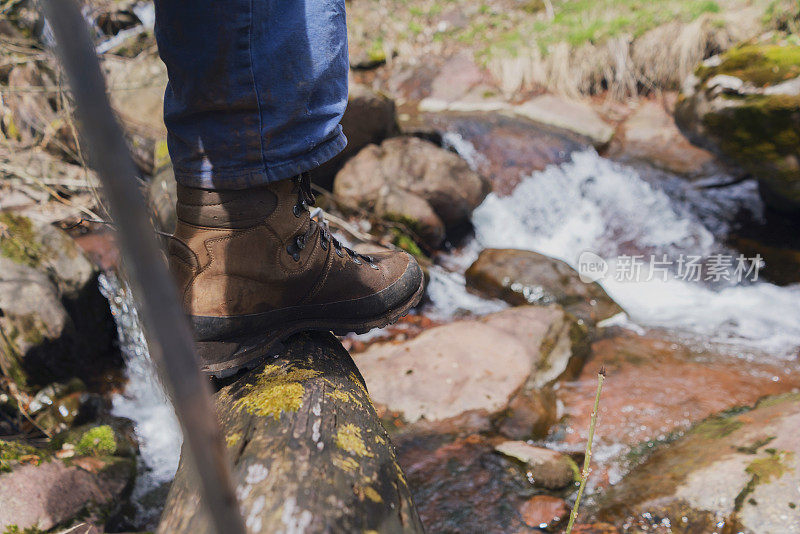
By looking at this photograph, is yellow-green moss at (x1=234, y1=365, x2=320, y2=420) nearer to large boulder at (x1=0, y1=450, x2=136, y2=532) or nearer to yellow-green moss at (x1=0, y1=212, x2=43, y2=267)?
large boulder at (x1=0, y1=450, x2=136, y2=532)

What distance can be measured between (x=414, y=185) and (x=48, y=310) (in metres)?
3.08

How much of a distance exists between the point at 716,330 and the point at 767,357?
1.72 feet

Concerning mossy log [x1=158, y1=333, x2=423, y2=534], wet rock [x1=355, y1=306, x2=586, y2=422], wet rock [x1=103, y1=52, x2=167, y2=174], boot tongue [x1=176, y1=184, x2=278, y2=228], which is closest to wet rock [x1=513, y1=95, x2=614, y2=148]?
wet rock [x1=355, y1=306, x2=586, y2=422]

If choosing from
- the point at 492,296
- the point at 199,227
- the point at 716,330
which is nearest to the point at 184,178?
the point at 199,227

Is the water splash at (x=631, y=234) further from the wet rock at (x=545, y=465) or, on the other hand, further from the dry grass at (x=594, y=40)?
the wet rock at (x=545, y=465)

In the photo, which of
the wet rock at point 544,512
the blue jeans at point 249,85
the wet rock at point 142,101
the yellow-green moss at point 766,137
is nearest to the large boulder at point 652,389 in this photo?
the wet rock at point 544,512

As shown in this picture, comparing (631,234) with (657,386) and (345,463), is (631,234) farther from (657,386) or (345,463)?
(345,463)

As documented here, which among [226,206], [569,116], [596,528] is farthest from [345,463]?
[569,116]

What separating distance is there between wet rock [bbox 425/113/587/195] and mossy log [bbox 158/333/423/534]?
17.1ft

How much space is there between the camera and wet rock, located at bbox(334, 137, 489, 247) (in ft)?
15.8

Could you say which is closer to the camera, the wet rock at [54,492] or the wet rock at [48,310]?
the wet rock at [54,492]

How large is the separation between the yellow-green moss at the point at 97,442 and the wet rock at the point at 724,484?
214 cm

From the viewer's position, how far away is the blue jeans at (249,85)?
101 centimetres

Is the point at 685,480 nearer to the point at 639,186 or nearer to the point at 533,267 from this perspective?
the point at 533,267
